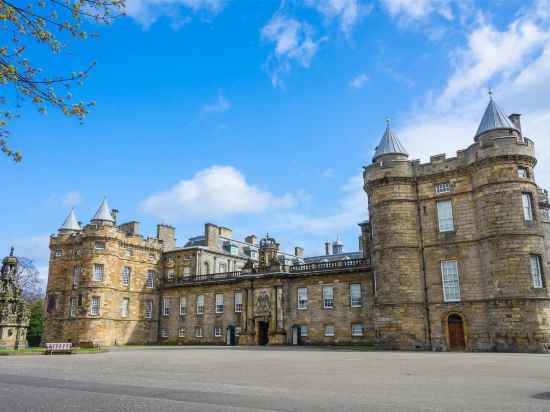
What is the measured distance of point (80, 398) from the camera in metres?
9.80

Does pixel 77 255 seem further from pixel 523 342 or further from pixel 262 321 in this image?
pixel 523 342

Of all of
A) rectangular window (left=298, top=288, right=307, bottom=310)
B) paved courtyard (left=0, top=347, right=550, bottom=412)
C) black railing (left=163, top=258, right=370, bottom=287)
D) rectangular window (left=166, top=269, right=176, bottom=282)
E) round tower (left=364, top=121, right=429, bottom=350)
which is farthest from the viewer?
rectangular window (left=166, top=269, right=176, bottom=282)

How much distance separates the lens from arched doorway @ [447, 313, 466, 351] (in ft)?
101

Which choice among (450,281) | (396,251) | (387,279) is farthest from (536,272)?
(387,279)

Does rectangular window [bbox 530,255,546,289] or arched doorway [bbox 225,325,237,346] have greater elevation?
rectangular window [bbox 530,255,546,289]

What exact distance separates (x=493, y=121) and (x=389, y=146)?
24.2 feet

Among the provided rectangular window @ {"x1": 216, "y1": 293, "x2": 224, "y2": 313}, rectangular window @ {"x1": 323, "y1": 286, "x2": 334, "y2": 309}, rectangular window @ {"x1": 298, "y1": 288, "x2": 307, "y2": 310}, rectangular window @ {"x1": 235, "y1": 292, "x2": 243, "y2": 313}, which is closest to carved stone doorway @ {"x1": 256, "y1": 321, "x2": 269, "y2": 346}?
rectangular window @ {"x1": 235, "y1": 292, "x2": 243, "y2": 313}

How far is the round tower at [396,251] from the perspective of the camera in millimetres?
31875

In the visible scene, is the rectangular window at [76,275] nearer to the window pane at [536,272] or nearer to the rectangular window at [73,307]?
the rectangular window at [73,307]

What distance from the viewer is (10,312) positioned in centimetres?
3516

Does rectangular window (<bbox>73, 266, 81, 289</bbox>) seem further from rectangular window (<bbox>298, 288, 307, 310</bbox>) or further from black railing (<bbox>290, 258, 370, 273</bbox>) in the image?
rectangular window (<bbox>298, 288, 307, 310</bbox>)

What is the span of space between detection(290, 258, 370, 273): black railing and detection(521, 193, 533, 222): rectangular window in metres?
13.4

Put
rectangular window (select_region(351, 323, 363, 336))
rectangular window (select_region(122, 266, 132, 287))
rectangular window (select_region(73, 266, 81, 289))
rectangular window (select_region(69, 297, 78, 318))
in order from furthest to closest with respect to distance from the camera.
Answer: rectangular window (select_region(122, 266, 132, 287)) → rectangular window (select_region(73, 266, 81, 289)) → rectangular window (select_region(69, 297, 78, 318)) → rectangular window (select_region(351, 323, 363, 336))

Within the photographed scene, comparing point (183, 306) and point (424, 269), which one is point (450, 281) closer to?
point (424, 269)
